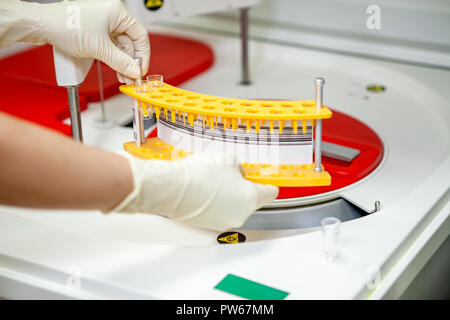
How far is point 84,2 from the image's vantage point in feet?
4.31

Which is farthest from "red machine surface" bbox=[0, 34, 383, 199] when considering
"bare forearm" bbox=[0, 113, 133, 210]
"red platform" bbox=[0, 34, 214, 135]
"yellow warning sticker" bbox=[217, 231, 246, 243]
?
"bare forearm" bbox=[0, 113, 133, 210]

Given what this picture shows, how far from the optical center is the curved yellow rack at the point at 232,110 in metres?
1.08

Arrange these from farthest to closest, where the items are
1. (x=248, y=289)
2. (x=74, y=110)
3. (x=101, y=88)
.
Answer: (x=101, y=88)
(x=74, y=110)
(x=248, y=289)

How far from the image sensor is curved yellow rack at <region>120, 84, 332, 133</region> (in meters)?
1.08

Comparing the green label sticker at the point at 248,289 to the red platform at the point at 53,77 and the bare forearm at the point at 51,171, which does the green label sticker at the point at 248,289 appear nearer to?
the bare forearm at the point at 51,171

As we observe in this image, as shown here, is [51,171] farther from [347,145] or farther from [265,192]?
[347,145]

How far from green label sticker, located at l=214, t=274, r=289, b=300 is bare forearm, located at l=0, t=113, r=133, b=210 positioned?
0.77ft

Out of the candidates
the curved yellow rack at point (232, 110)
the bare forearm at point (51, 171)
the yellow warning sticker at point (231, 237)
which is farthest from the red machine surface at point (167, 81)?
the bare forearm at point (51, 171)

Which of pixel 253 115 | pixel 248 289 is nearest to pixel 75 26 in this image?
pixel 253 115

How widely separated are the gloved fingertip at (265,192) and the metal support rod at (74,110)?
52cm

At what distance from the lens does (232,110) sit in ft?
3.65

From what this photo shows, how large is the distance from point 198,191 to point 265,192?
0.13 m

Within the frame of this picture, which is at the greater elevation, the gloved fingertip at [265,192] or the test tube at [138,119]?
the test tube at [138,119]

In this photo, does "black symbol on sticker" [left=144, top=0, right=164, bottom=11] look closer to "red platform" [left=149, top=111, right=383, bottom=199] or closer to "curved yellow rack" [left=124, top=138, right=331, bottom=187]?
"red platform" [left=149, top=111, right=383, bottom=199]
